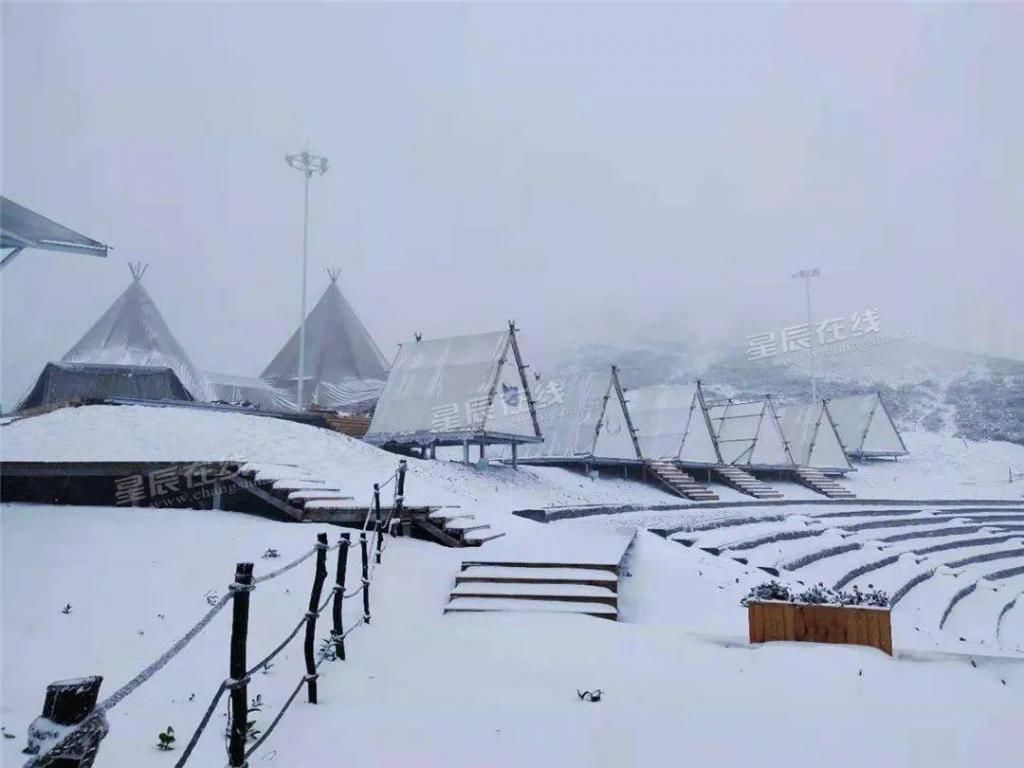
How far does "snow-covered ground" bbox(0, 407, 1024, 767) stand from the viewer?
3.98 metres

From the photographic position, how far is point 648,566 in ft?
29.9

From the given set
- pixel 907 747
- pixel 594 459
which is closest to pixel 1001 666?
pixel 907 747

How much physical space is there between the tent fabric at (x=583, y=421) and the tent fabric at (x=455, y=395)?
11.9ft

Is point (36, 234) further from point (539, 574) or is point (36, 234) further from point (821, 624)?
point (821, 624)

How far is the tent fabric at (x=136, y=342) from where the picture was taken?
30312mm

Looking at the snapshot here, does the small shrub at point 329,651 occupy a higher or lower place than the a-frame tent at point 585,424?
lower

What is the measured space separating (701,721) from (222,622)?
398 cm

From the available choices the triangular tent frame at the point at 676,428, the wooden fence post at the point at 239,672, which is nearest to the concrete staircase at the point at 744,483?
the triangular tent frame at the point at 676,428

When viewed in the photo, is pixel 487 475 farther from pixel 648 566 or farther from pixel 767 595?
pixel 767 595

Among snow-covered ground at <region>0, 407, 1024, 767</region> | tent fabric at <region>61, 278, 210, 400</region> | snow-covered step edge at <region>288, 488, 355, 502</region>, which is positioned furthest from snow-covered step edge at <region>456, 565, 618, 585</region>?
tent fabric at <region>61, 278, 210, 400</region>

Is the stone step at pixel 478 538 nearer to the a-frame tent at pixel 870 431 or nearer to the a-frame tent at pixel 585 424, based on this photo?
the a-frame tent at pixel 585 424

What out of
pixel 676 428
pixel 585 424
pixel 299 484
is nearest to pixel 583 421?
pixel 585 424

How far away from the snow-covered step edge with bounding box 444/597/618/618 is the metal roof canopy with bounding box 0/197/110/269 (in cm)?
649

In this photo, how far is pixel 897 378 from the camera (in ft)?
285
